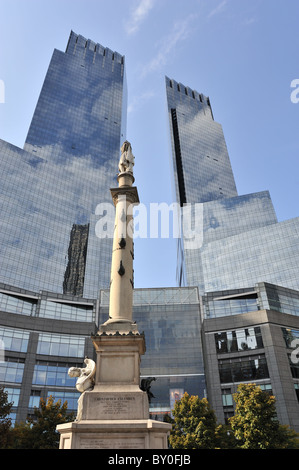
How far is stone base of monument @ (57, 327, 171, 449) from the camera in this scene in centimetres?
1295

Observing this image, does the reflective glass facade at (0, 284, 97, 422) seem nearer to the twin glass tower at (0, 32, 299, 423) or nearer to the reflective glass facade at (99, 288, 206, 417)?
the twin glass tower at (0, 32, 299, 423)

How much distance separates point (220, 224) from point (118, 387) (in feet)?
400

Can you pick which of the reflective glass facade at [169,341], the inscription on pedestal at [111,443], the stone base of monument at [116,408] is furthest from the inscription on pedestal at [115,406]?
the reflective glass facade at [169,341]

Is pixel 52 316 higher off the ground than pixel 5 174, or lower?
lower

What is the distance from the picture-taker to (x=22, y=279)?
106375mm

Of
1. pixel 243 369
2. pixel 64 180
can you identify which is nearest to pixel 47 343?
pixel 243 369

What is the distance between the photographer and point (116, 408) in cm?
1392

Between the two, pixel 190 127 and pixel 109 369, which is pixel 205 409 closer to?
pixel 109 369

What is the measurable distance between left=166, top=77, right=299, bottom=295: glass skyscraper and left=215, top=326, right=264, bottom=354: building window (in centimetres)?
4748

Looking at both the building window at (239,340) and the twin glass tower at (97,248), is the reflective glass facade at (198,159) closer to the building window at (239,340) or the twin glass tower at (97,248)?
the twin glass tower at (97,248)

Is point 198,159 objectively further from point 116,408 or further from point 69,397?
point 116,408

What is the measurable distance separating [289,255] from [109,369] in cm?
9871

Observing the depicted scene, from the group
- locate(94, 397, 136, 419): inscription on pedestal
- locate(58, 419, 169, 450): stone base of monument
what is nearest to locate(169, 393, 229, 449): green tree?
locate(94, 397, 136, 419): inscription on pedestal
